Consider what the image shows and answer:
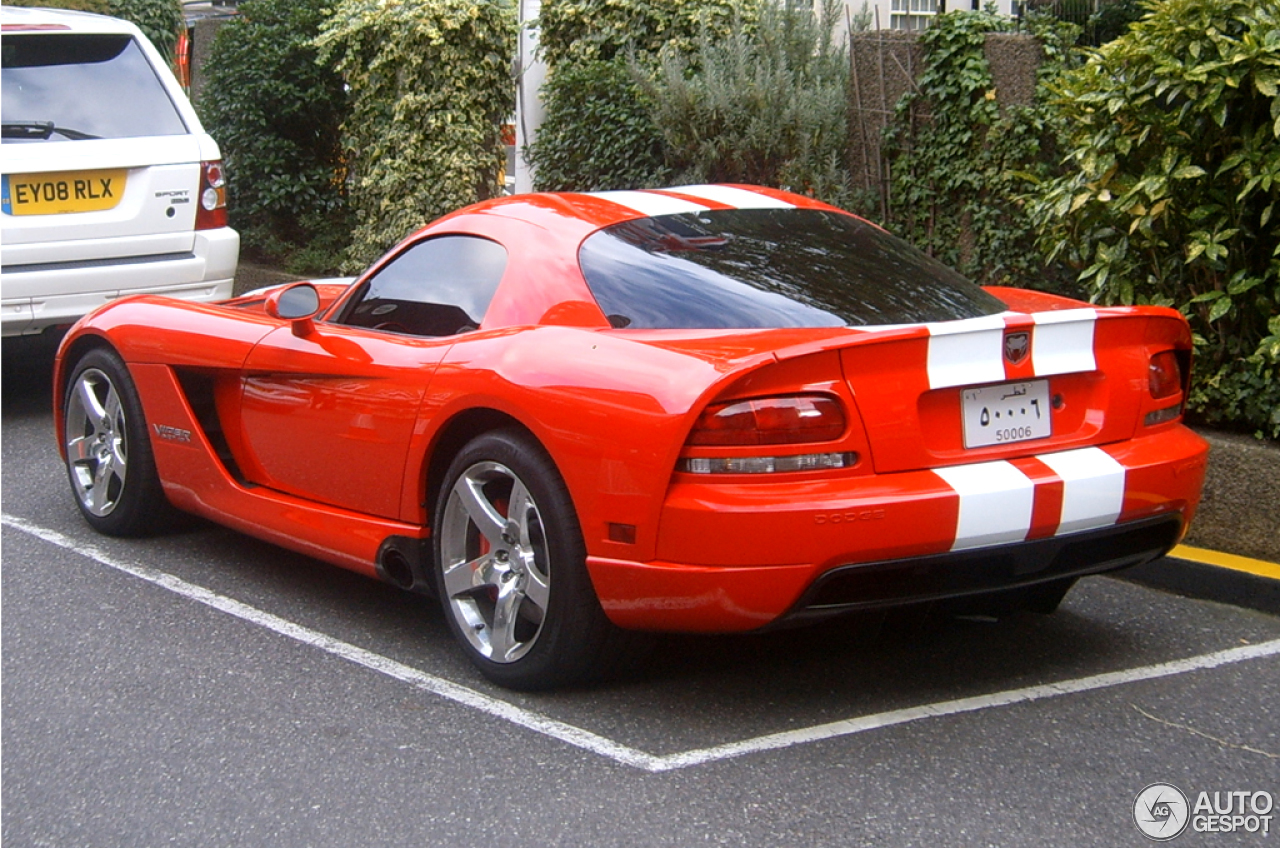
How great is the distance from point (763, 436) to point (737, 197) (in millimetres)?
1522

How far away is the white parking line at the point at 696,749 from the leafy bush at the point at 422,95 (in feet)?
19.9

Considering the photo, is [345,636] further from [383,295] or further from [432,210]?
[432,210]

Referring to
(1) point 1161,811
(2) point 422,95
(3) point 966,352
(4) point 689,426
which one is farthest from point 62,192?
(1) point 1161,811

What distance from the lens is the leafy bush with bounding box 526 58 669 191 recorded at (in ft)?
30.3

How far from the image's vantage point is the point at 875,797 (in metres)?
3.49

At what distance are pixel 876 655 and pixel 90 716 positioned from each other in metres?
2.20

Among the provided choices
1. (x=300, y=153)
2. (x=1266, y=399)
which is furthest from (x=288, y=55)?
(x=1266, y=399)

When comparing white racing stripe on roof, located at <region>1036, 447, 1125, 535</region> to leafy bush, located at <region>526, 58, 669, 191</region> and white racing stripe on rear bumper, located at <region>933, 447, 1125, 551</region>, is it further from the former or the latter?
leafy bush, located at <region>526, 58, 669, 191</region>

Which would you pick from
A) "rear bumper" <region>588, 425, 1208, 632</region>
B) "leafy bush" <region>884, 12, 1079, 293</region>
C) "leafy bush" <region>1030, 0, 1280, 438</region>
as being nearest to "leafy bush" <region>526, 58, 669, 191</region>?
"leafy bush" <region>884, 12, 1079, 293</region>

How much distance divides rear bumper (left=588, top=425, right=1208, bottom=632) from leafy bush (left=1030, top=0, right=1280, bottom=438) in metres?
1.90

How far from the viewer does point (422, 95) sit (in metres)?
Answer: 10.7

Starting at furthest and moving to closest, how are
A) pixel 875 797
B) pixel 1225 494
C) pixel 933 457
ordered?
1. pixel 1225 494
2. pixel 933 457
3. pixel 875 797

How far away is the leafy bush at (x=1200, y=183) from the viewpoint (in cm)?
549

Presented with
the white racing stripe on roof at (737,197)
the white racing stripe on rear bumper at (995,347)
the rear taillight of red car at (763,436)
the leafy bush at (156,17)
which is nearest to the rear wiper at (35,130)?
the white racing stripe on roof at (737,197)
